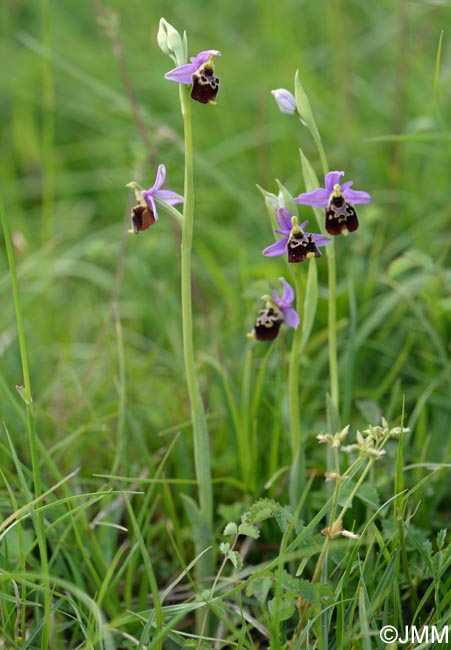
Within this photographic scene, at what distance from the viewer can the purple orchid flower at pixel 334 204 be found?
1856 millimetres

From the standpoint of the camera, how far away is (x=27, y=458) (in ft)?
8.06

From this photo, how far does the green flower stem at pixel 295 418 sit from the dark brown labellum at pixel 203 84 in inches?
20.6

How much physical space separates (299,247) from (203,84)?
461mm

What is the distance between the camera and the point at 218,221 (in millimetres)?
3926

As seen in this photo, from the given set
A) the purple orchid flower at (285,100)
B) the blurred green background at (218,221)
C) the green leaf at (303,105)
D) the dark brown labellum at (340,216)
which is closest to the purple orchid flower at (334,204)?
the dark brown labellum at (340,216)

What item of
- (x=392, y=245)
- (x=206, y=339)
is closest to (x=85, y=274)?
(x=206, y=339)

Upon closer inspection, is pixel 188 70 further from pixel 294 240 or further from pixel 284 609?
pixel 284 609

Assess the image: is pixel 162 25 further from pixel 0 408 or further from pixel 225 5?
pixel 225 5

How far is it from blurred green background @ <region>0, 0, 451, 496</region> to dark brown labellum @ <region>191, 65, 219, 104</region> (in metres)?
0.65

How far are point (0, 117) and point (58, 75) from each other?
520mm

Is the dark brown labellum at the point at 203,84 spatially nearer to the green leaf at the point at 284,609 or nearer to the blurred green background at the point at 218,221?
the blurred green background at the point at 218,221

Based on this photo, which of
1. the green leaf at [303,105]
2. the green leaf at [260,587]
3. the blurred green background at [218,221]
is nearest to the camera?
the green leaf at [260,587]

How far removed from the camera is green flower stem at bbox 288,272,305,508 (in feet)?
6.49

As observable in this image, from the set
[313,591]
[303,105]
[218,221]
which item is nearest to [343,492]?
[313,591]
